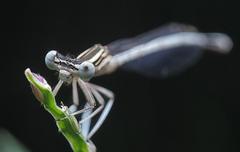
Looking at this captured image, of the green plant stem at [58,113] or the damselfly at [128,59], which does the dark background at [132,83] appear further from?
the green plant stem at [58,113]

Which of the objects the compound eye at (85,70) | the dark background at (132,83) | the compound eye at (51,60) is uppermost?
the compound eye at (51,60)

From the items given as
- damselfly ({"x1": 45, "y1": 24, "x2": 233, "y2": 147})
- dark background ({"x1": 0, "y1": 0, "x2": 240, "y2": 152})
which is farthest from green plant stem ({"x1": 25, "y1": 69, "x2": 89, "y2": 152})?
dark background ({"x1": 0, "y1": 0, "x2": 240, "y2": 152})

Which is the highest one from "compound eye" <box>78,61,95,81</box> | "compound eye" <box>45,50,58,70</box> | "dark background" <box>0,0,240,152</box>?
"compound eye" <box>45,50,58,70</box>

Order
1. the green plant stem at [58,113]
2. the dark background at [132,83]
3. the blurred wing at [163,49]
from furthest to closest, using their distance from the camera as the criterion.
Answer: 1. the dark background at [132,83]
2. the blurred wing at [163,49]
3. the green plant stem at [58,113]

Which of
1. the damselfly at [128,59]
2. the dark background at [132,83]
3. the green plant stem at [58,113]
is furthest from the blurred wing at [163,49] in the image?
the green plant stem at [58,113]

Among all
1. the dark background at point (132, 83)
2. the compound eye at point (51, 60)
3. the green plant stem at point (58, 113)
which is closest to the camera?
the green plant stem at point (58, 113)

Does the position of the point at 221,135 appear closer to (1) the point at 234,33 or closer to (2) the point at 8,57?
(1) the point at 234,33

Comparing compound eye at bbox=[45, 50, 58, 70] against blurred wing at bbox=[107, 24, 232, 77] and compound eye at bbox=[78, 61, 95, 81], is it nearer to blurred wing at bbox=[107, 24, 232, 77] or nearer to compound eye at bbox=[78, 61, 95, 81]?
compound eye at bbox=[78, 61, 95, 81]
